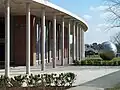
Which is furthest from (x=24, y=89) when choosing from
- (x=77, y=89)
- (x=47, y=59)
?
(x=47, y=59)

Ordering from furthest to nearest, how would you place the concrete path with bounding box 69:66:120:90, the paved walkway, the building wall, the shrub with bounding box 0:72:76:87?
1. the building wall
2. the paved walkway
3. the concrete path with bounding box 69:66:120:90
4. the shrub with bounding box 0:72:76:87

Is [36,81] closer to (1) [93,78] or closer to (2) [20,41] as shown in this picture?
(1) [93,78]

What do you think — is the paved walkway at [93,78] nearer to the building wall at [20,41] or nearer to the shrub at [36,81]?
the shrub at [36,81]

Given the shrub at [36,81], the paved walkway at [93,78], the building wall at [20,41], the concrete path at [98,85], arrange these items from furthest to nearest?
the building wall at [20,41] < the paved walkway at [93,78] < the concrete path at [98,85] < the shrub at [36,81]

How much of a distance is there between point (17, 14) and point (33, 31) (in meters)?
3.35

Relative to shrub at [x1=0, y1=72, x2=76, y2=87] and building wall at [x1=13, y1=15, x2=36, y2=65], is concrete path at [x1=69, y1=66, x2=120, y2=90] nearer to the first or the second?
shrub at [x1=0, y1=72, x2=76, y2=87]

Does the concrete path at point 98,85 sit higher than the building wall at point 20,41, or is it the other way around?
the building wall at point 20,41

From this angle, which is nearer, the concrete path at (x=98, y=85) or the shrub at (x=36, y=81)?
the shrub at (x=36, y=81)

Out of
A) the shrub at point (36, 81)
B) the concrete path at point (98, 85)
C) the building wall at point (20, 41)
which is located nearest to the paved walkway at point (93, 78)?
the concrete path at point (98, 85)

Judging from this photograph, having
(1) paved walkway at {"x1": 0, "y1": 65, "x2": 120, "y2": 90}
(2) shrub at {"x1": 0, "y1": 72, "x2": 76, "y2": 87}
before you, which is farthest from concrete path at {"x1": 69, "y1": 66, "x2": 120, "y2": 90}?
(2) shrub at {"x1": 0, "y1": 72, "x2": 76, "y2": 87}

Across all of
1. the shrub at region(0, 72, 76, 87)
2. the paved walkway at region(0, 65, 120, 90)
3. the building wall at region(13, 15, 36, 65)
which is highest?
the building wall at region(13, 15, 36, 65)

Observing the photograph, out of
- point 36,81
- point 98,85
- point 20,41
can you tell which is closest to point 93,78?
point 98,85

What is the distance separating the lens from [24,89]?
50.3 feet

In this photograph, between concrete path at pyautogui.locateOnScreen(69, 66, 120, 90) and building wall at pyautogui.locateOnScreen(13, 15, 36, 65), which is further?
building wall at pyautogui.locateOnScreen(13, 15, 36, 65)
